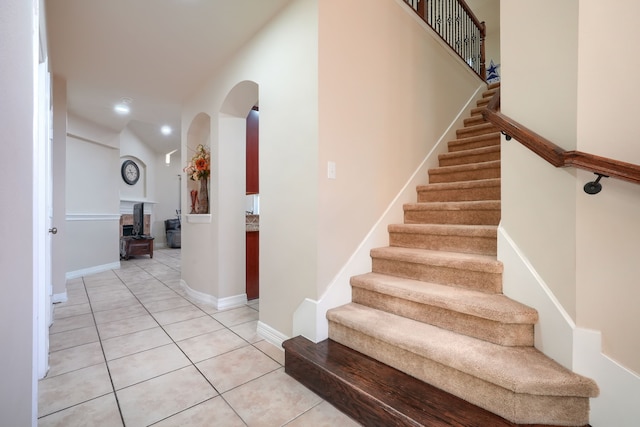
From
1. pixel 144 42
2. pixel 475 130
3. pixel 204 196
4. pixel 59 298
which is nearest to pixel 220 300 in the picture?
pixel 204 196

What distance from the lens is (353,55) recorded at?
2.06 m

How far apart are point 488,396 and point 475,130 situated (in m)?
2.94

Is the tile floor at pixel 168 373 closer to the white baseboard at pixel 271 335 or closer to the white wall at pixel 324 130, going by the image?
the white baseboard at pixel 271 335

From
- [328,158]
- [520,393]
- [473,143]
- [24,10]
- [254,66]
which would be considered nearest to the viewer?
[24,10]

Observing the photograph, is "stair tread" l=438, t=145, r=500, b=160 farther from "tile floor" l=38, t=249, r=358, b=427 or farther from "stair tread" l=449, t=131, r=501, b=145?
"tile floor" l=38, t=249, r=358, b=427

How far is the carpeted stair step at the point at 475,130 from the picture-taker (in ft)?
10.3

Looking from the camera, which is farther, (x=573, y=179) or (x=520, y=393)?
(x=573, y=179)

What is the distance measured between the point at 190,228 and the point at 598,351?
11.7ft

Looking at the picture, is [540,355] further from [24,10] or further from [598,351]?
[24,10]

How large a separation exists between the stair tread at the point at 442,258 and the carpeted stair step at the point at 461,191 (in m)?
0.66

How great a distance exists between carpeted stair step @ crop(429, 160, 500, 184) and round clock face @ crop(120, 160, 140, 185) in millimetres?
7060

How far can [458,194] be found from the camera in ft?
8.13

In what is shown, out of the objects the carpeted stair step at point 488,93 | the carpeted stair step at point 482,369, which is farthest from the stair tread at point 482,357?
the carpeted stair step at point 488,93

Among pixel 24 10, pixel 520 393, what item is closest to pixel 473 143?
pixel 520 393
